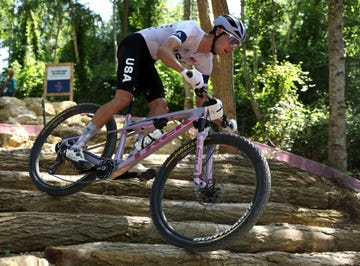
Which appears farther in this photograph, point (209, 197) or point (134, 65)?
point (134, 65)

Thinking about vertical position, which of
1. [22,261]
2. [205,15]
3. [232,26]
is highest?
[205,15]

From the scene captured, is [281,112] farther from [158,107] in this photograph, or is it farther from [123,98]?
[123,98]

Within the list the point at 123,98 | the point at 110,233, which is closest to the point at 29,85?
the point at 123,98

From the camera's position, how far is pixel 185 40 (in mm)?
4312

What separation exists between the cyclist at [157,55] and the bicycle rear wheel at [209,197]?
50 cm

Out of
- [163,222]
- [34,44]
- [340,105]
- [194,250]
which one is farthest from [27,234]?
[34,44]

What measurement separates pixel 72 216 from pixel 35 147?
3.83 ft

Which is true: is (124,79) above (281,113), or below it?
above

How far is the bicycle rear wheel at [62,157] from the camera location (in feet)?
16.0

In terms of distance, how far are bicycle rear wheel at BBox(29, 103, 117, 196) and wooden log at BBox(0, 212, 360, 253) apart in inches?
17.7

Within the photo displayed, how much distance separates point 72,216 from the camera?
14.6 feet

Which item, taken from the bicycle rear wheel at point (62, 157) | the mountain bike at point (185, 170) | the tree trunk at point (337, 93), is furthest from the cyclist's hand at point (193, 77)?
the tree trunk at point (337, 93)

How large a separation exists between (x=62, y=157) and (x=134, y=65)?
116 centimetres

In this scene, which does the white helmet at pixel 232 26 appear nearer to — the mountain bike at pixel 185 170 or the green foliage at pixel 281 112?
the mountain bike at pixel 185 170
